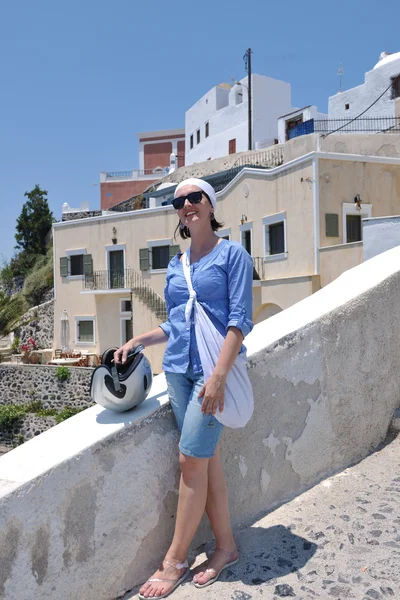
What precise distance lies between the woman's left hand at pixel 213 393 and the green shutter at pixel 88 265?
72.2 ft

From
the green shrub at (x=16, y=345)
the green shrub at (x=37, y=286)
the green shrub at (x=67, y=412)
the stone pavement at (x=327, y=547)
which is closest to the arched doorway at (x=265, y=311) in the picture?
the green shrub at (x=67, y=412)

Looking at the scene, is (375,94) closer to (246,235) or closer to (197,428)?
(246,235)

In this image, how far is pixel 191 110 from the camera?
4181 cm

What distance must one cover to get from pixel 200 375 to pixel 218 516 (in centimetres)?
63

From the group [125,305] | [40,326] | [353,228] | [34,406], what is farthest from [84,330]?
[353,228]

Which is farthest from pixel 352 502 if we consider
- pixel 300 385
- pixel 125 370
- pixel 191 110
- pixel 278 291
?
pixel 191 110

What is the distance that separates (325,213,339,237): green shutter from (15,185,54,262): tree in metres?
25.6

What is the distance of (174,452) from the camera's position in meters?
2.46

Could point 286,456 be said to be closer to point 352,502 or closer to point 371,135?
point 352,502

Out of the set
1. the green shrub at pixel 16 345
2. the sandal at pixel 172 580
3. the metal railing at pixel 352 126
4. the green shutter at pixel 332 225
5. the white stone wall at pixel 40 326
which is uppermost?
the metal railing at pixel 352 126

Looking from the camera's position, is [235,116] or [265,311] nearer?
[265,311]

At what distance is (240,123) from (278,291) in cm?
2230

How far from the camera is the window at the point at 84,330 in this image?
23.8 metres

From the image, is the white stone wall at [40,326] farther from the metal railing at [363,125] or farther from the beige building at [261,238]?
the metal railing at [363,125]
